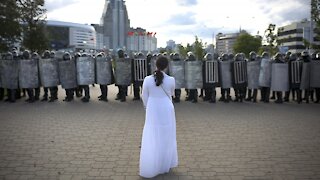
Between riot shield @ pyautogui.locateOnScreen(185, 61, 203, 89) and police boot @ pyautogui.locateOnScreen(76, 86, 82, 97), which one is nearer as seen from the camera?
riot shield @ pyautogui.locateOnScreen(185, 61, 203, 89)

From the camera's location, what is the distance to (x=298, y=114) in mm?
11266

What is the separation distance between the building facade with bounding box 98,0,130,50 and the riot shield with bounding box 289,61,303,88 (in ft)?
346

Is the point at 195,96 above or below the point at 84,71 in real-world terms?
below

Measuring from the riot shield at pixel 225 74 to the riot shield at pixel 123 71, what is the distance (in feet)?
11.4

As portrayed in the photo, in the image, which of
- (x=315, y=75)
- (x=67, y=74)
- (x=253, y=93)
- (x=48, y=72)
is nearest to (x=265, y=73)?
(x=253, y=93)

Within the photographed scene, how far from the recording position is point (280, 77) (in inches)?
528

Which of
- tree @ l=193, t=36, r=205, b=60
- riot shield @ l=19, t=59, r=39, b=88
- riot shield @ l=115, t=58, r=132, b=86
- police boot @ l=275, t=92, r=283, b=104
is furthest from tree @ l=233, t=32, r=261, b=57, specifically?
riot shield @ l=19, t=59, r=39, b=88

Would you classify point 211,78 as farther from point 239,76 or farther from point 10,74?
point 10,74

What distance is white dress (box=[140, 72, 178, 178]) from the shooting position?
5512 millimetres

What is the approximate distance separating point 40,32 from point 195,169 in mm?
18632

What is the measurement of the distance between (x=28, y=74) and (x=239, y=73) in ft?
25.8

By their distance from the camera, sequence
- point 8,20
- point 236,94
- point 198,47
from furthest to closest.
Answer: point 198,47
point 236,94
point 8,20

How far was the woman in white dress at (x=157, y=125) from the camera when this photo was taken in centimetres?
550

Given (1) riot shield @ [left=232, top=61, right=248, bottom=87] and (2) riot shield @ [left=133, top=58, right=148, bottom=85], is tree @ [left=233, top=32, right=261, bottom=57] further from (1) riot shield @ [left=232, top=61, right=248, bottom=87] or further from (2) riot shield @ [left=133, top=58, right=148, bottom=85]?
(2) riot shield @ [left=133, top=58, right=148, bottom=85]
